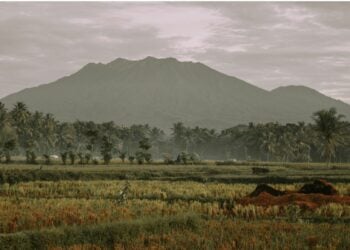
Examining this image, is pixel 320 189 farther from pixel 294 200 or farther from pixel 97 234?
pixel 97 234

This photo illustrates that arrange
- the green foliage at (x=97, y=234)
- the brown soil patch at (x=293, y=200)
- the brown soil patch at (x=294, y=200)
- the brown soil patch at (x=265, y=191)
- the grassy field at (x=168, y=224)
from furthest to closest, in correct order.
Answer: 1. the brown soil patch at (x=265, y=191)
2. the brown soil patch at (x=294, y=200)
3. the brown soil patch at (x=293, y=200)
4. the green foliage at (x=97, y=234)
5. the grassy field at (x=168, y=224)

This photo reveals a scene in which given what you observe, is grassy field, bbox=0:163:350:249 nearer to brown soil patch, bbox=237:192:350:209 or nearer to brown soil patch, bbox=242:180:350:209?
brown soil patch, bbox=242:180:350:209

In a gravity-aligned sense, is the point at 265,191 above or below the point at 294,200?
above

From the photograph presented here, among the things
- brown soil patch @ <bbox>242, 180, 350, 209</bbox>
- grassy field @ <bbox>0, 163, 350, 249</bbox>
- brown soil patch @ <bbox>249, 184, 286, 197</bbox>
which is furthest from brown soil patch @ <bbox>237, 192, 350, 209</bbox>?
brown soil patch @ <bbox>249, 184, 286, 197</bbox>

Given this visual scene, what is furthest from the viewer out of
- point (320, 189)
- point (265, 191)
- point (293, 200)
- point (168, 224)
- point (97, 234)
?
point (320, 189)

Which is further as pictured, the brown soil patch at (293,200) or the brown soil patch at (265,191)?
the brown soil patch at (265,191)

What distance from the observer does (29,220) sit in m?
22.7

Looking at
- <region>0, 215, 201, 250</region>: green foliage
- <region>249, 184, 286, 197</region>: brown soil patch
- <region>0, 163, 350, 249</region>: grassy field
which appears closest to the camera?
<region>0, 163, 350, 249</region>: grassy field

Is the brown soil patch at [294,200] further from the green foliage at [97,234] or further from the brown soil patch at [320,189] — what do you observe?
the green foliage at [97,234]

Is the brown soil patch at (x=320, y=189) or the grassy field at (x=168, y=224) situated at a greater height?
the brown soil patch at (x=320, y=189)

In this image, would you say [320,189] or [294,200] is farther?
[320,189]

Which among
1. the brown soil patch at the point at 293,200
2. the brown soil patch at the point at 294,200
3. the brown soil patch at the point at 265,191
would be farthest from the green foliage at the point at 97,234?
the brown soil patch at the point at 265,191

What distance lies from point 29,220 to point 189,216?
691 cm

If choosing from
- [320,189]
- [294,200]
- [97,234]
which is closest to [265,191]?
[294,200]
